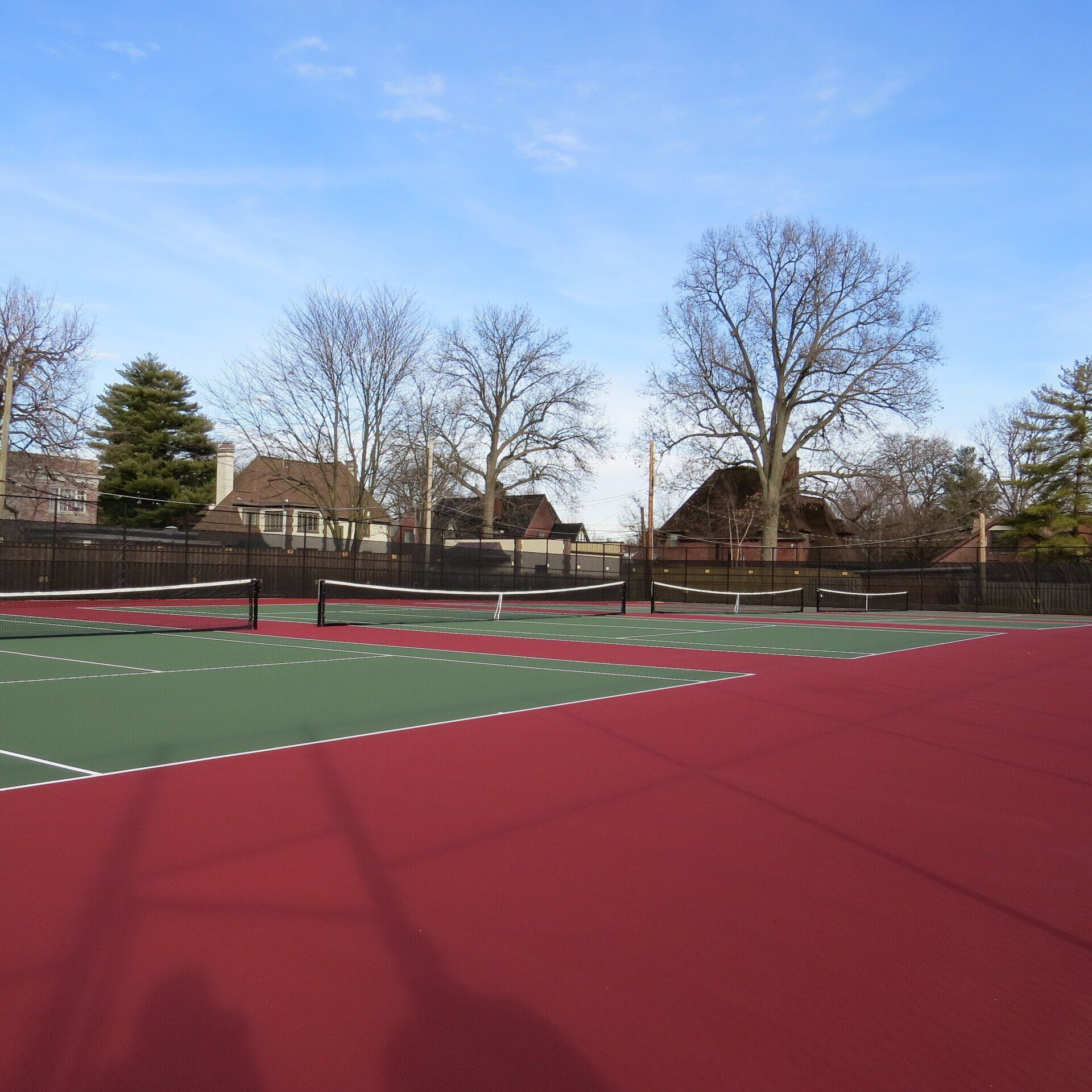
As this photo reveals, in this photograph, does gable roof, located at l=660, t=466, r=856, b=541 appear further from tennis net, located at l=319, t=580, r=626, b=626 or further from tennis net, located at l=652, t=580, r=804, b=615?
tennis net, located at l=319, t=580, r=626, b=626

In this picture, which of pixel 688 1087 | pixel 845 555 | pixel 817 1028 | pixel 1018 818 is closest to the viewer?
pixel 688 1087

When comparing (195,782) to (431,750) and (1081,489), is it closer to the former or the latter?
(431,750)

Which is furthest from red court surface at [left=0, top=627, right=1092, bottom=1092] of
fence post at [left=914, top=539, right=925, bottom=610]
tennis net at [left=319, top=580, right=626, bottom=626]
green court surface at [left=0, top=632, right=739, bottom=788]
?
fence post at [left=914, top=539, right=925, bottom=610]

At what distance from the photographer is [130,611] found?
23.6 m

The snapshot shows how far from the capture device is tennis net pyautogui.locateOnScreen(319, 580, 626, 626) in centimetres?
1970

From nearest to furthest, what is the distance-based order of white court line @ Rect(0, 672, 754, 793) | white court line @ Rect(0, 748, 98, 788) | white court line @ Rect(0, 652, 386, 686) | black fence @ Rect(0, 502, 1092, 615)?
1. white court line @ Rect(0, 748, 98, 788)
2. white court line @ Rect(0, 672, 754, 793)
3. white court line @ Rect(0, 652, 386, 686)
4. black fence @ Rect(0, 502, 1092, 615)

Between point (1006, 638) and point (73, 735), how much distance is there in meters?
17.9

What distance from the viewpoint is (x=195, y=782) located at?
5.30 meters

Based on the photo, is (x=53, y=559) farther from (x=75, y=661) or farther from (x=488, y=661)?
(x=488, y=661)

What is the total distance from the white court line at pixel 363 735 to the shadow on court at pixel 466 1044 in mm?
3042

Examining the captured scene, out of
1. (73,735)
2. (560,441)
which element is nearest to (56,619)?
(73,735)

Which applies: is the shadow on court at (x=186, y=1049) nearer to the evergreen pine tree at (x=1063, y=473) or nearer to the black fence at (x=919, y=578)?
the black fence at (x=919, y=578)

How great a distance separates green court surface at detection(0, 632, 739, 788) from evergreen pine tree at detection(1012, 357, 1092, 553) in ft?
134

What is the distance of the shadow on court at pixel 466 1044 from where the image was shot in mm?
2344
